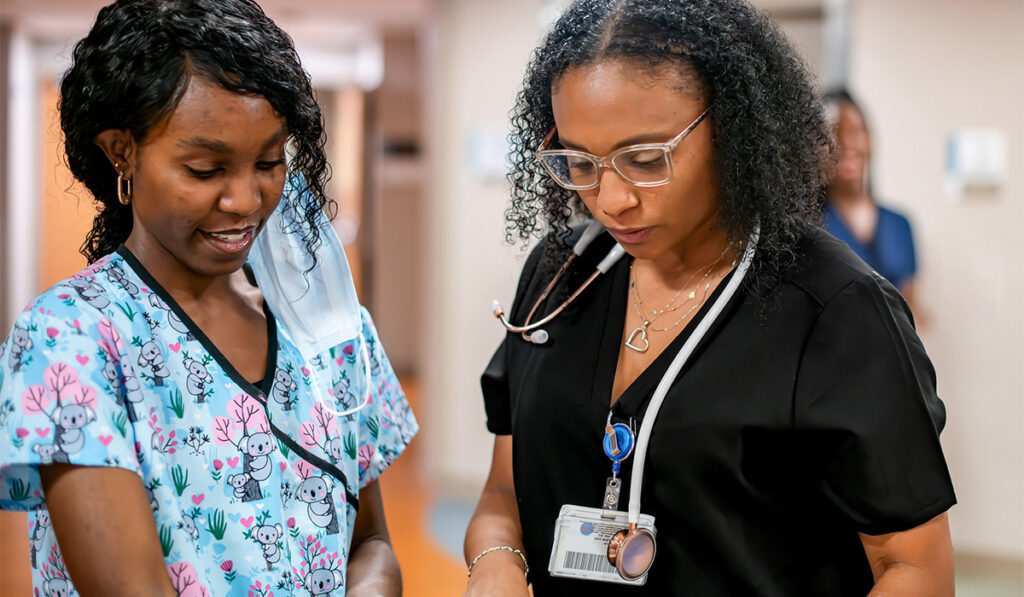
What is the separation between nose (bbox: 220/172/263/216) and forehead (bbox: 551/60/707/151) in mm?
391

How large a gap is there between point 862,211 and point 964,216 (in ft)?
1.45

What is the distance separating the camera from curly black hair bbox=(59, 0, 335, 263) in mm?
1027

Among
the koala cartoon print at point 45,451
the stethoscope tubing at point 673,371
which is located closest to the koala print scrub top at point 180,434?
the koala cartoon print at point 45,451

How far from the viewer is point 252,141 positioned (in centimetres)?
106

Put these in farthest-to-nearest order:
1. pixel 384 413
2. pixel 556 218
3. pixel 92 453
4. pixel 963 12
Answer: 1. pixel 963 12
2. pixel 556 218
3. pixel 384 413
4. pixel 92 453

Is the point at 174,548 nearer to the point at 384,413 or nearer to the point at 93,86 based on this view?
the point at 384,413

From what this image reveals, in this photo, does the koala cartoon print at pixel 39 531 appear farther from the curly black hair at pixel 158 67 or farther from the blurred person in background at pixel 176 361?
the curly black hair at pixel 158 67

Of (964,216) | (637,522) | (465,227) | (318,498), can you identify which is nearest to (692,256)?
(637,522)

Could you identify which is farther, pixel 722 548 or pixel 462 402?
pixel 462 402

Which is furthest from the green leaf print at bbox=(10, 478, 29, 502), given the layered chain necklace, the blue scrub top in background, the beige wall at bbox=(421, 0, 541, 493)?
the beige wall at bbox=(421, 0, 541, 493)

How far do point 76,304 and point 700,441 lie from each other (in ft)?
2.33

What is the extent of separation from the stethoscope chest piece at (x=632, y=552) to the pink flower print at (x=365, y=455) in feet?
1.16

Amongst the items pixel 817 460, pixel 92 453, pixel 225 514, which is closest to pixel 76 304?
pixel 92 453

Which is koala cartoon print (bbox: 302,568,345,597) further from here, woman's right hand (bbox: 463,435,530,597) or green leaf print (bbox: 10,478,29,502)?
green leaf print (bbox: 10,478,29,502)
